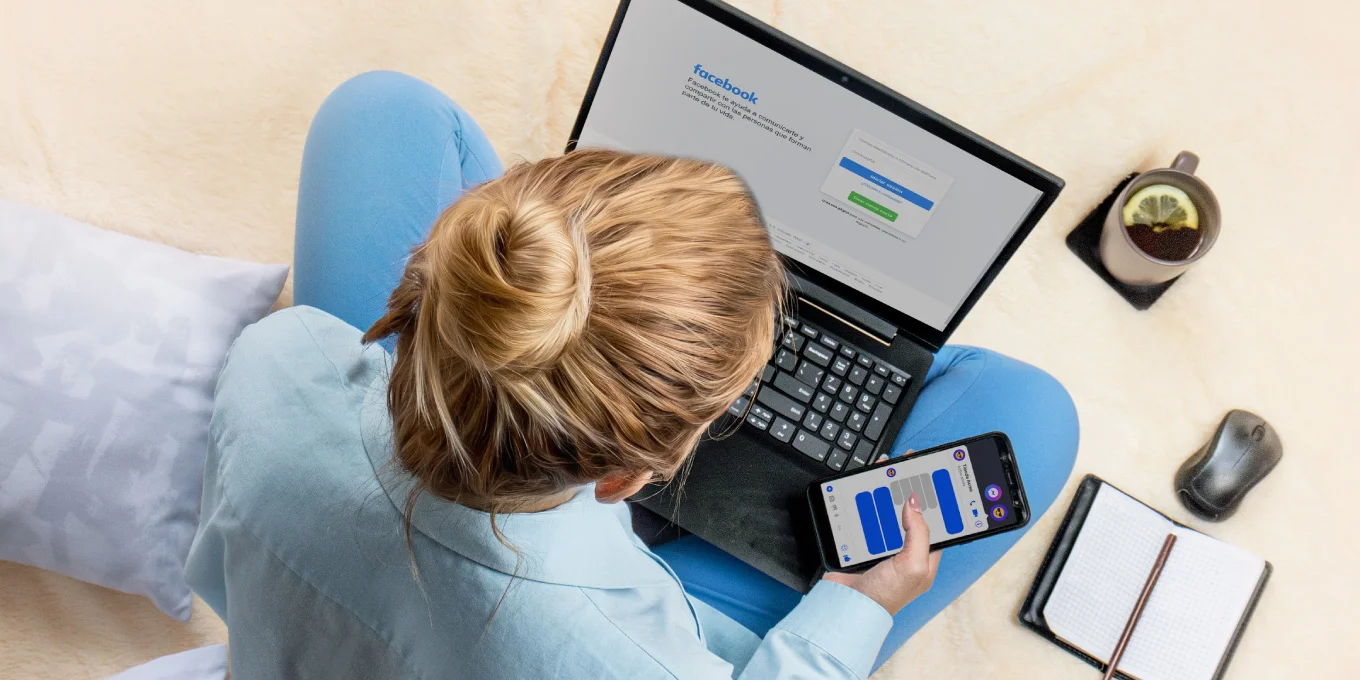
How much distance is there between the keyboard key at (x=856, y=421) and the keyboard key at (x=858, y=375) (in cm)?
3

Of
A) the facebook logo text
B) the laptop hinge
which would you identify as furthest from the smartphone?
the facebook logo text

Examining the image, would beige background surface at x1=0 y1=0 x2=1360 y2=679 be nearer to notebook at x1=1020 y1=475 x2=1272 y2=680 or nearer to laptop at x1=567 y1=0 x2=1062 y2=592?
notebook at x1=1020 y1=475 x2=1272 y2=680

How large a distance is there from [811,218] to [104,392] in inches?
24.3

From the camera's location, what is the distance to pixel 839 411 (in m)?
0.74

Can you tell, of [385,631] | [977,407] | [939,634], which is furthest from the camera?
[939,634]

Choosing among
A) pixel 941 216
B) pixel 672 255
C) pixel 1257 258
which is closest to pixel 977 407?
pixel 941 216

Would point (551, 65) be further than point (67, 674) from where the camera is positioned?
Yes

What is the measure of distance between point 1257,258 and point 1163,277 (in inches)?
5.3

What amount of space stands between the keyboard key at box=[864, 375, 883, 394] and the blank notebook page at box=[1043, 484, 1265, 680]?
0.96 ft

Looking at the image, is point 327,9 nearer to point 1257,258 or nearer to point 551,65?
point 551,65

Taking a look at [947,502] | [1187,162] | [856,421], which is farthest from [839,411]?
[1187,162]

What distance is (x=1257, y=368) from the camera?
2.81ft

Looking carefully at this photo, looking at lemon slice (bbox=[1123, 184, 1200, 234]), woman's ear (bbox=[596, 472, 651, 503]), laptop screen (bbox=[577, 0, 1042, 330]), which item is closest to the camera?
woman's ear (bbox=[596, 472, 651, 503])

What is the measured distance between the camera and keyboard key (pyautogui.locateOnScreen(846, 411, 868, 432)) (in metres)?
0.74
